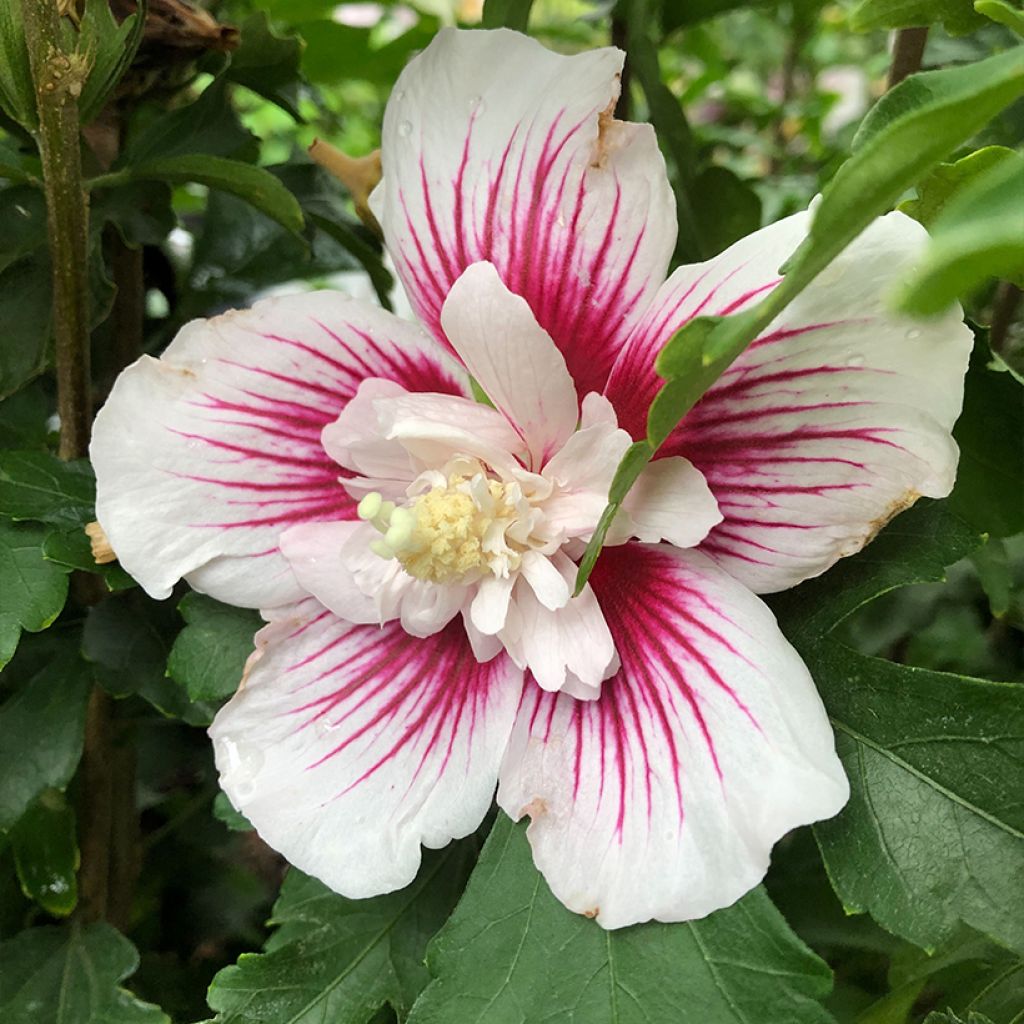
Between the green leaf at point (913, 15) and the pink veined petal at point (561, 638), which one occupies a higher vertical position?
the green leaf at point (913, 15)

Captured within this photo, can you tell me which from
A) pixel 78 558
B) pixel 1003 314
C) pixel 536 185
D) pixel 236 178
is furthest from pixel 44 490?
pixel 1003 314

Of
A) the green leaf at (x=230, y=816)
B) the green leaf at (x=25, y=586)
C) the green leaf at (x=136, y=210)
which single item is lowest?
the green leaf at (x=230, y=816)

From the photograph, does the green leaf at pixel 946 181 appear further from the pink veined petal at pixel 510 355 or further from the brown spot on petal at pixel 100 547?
the brown spot on petal at pixel 100 547

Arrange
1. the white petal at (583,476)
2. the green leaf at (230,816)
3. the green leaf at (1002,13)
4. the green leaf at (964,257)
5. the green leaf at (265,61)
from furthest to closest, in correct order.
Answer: the green leaf at (265,61)
the green leaf at (230,816)
the white petal at (583,476)
the green leaf at (1002,13)
the green leaf at (964,257)

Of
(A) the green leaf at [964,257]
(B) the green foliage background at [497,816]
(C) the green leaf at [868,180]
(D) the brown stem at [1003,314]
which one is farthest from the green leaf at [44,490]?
(D) the brown stem at [1003,314]

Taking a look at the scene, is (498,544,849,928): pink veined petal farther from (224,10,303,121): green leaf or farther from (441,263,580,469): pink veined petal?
(224,10,303,121): green leaf

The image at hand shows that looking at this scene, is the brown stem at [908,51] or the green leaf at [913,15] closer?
the green leaf at [913,15]

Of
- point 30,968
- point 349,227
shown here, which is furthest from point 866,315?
point 30,968
